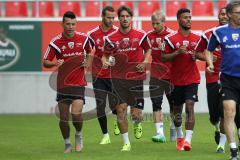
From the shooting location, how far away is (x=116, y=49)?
14672mm

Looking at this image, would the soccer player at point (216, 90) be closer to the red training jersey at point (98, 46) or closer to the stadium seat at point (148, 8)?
the red training jersey at point (98, 46)

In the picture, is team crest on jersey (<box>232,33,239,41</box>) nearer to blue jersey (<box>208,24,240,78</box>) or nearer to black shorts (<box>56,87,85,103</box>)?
blue jersey (<box>208,24,240,78</box>)

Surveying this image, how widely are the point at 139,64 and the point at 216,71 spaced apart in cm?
137

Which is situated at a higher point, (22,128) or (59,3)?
(59,3)

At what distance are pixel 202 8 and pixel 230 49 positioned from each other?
13.4 meters

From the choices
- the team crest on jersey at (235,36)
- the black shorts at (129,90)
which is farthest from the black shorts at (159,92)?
the team crest on jersey at (235,36)

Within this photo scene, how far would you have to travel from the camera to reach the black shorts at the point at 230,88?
12.1m

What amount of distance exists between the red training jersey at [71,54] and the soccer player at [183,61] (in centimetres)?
155

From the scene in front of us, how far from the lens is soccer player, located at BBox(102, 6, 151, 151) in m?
14.5

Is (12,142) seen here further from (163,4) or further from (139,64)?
(163,4)

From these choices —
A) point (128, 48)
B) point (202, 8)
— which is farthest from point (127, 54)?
point (202, 8)

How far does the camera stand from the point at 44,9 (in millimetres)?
25250

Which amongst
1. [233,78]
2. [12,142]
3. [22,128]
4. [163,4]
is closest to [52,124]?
[22,128]

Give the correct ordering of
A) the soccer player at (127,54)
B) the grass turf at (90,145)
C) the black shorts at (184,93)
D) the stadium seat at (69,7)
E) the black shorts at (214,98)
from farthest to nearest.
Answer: the stadium seat at (69,7) → the soccer player at (127,54) → the black shorts at (184,93) → the black shorts at (214,98) → the grass turf at (90,145)
